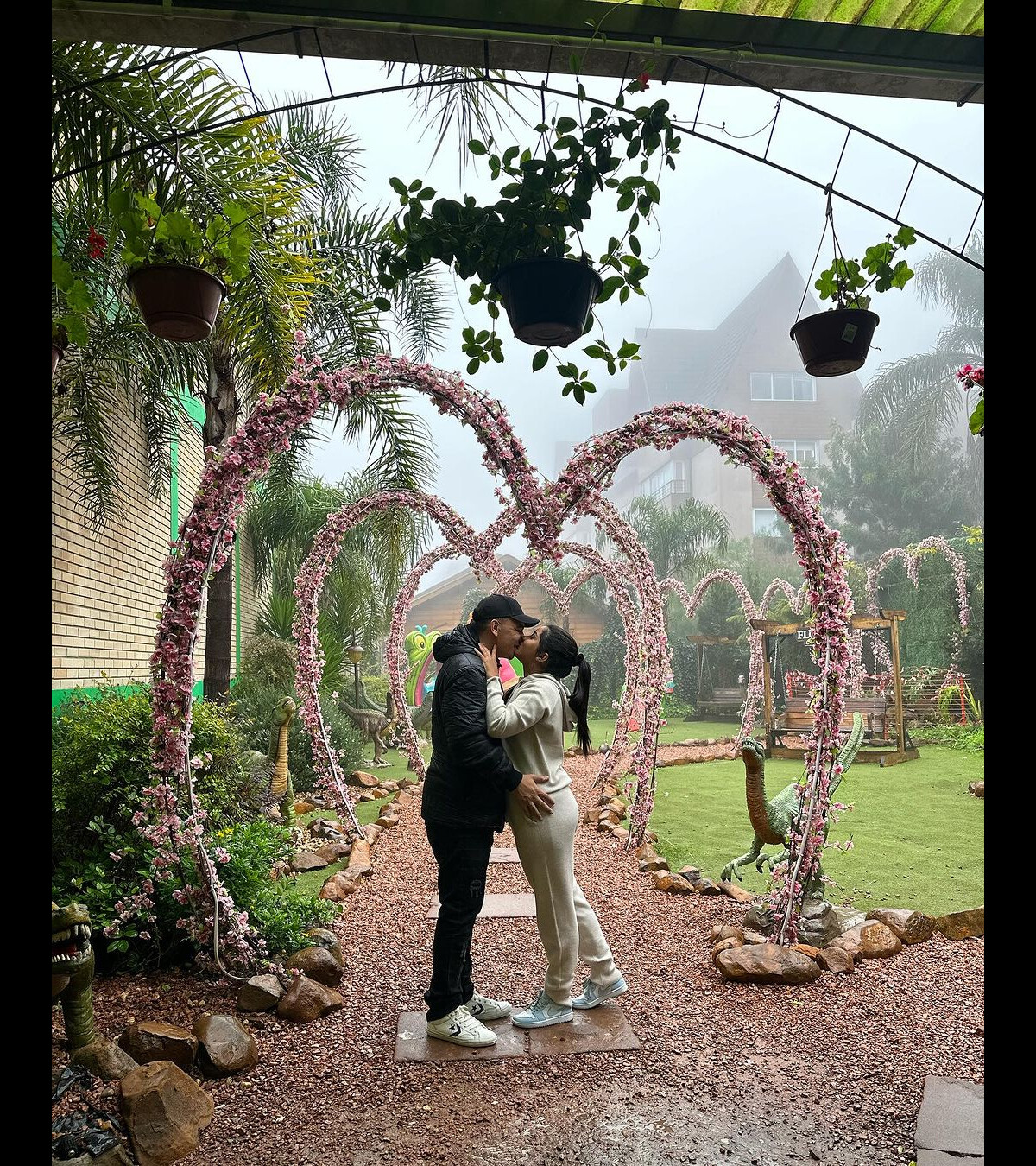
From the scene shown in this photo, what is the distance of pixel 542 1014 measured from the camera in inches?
139

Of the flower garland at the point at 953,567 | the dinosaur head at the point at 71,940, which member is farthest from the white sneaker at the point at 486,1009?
the flower garland at the point at 953,567

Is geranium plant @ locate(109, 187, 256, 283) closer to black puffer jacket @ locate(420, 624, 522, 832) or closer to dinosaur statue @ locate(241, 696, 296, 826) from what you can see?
black puffer jacket @ locate(420, 624, 522, 832)

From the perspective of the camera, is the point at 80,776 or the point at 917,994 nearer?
the point at 917,994

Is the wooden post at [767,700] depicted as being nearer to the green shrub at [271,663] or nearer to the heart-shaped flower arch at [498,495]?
the green shrub at [271,663]

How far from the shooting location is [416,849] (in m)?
6.96

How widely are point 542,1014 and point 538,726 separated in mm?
1237

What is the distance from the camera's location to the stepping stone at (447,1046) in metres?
3.28

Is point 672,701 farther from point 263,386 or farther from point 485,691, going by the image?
point 485,691

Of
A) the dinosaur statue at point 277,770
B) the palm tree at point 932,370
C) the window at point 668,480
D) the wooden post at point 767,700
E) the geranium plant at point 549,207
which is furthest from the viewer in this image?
the window at point 668,480

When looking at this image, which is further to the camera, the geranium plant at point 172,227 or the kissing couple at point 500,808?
the kissing couple at point 500,808

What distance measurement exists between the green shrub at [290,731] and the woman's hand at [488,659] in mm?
4701
